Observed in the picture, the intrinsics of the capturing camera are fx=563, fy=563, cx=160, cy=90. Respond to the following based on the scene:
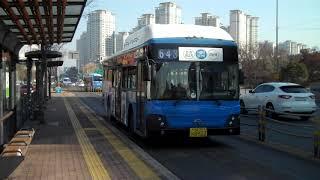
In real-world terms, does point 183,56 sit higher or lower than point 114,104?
higher

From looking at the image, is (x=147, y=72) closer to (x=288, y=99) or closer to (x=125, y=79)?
(x=125, y=79)

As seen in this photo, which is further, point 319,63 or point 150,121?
point 319,63

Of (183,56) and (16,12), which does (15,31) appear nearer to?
(16,12)

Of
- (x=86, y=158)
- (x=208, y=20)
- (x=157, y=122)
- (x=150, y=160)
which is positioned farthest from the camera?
(x=208, y=20)

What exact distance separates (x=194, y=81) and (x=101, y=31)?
210 ft

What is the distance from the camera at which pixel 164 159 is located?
12.4 m

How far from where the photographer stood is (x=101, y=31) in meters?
76.8

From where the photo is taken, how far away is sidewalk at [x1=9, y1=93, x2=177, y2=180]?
10.1 metres

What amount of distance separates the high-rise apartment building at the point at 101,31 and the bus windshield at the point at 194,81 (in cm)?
5216

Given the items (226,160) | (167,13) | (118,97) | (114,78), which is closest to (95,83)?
(167,13)

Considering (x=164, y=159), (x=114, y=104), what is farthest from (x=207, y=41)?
(x=114, y=104)

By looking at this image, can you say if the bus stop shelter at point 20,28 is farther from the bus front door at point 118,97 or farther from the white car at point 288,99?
the white car at point 288,99

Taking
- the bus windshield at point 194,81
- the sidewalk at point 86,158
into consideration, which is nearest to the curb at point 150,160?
the sidewalk at point 86,158

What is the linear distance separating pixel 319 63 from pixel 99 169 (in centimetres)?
6599
